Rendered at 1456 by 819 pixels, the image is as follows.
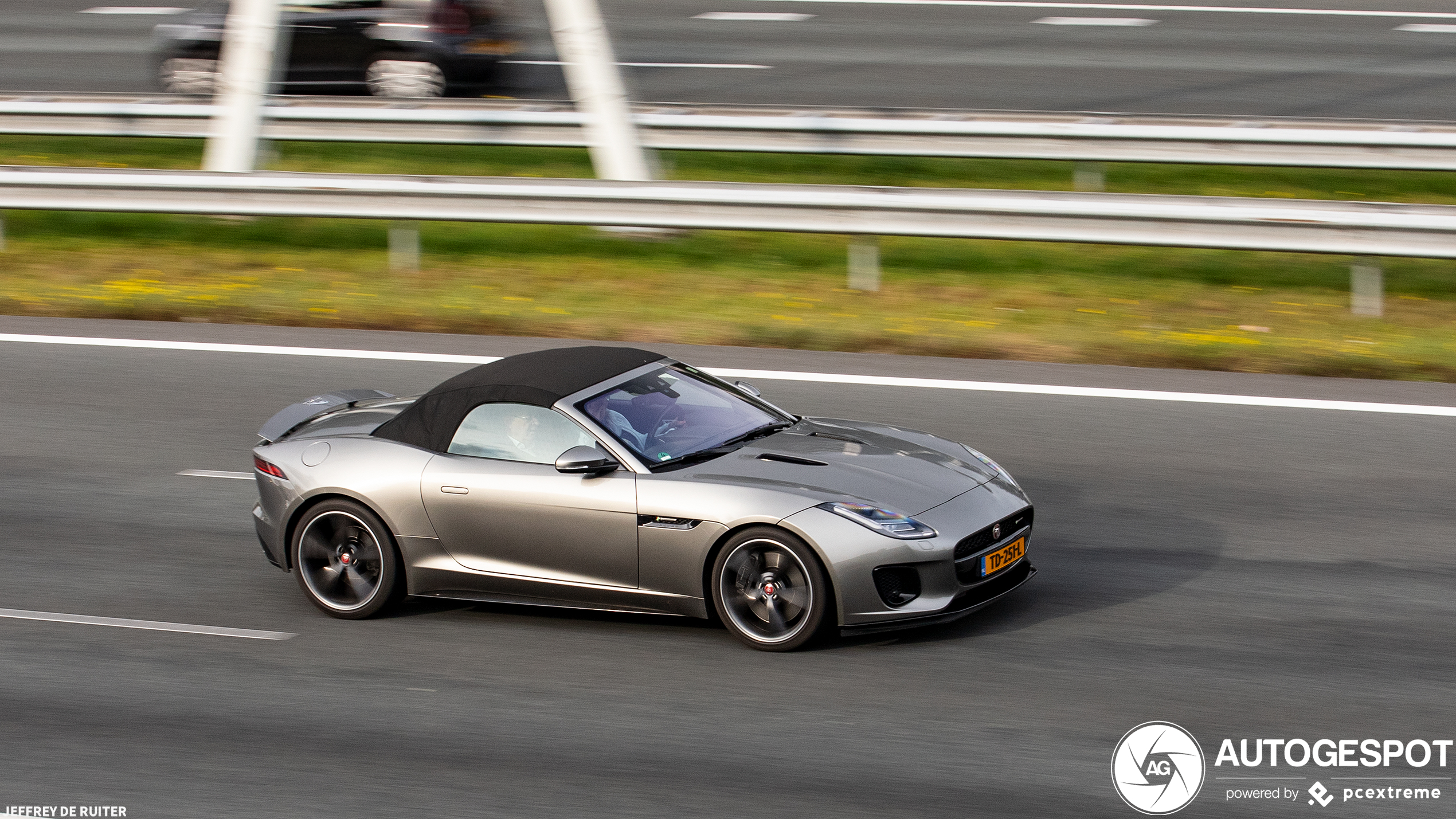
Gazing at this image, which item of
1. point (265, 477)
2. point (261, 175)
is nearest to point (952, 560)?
point (265, 477)

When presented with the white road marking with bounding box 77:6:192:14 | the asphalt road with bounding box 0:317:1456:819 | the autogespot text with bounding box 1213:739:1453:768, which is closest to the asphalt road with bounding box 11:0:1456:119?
the white road marking with bounding box 77:6:192:14

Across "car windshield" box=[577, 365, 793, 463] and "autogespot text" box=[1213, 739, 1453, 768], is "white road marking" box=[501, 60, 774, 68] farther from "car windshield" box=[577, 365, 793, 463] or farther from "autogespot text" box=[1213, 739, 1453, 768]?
"autogespot text" box=[1213, 739, 1453, 768]

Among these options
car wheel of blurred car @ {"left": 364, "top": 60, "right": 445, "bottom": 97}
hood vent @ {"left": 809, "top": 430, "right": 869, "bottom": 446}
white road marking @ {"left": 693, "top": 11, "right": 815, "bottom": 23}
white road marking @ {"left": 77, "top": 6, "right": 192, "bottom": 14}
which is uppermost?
white road marking @ {"left": 77, "top": 6, "right": 192, "bottom": 14}

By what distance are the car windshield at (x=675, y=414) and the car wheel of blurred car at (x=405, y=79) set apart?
1108cm

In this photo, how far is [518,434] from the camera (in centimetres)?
738

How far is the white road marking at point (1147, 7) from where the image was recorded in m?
23.3

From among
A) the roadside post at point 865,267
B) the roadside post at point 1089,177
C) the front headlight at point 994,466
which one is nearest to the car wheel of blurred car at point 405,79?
the roadside post at point 865,267

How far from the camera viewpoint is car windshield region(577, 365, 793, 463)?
7.29 metres

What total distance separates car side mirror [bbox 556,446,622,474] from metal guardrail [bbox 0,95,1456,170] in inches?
328

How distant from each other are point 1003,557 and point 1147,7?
19061 mm

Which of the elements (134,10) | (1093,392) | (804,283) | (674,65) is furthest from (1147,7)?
(134,10)

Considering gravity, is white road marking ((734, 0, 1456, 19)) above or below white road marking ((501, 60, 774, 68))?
above

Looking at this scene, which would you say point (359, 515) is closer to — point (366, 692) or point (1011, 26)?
point (366, 692)

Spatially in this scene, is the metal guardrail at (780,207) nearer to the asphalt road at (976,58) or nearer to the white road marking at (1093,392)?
the white road marking at (1093,392)
